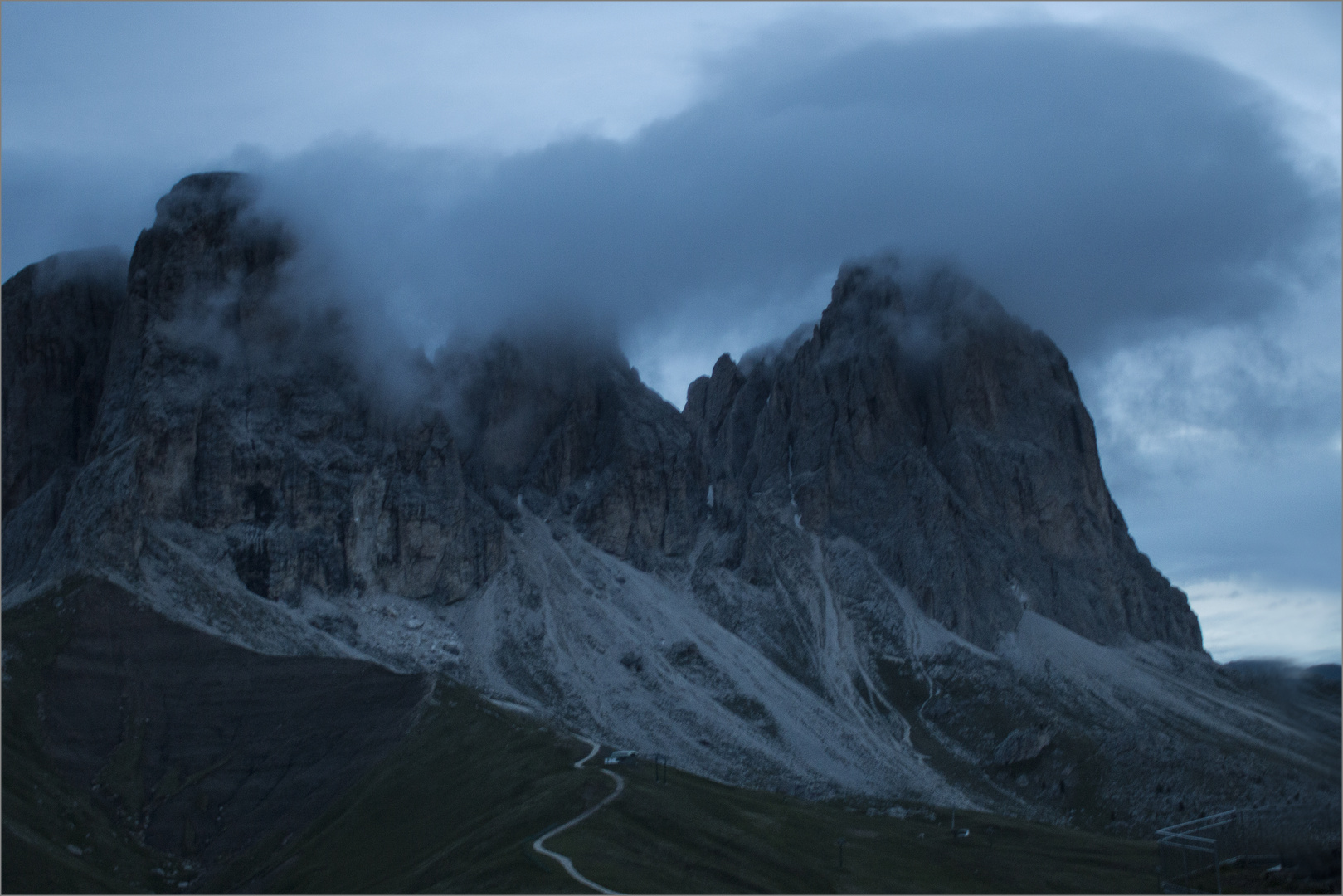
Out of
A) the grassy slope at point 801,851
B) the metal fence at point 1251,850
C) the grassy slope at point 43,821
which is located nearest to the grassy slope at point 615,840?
the grassy slope at point 801,851

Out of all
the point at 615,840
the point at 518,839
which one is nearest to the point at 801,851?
the point at 615,840

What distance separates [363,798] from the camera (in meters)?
131

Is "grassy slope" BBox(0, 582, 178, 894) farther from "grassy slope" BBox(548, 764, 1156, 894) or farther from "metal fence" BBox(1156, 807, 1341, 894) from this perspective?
"metal fence" BBox(1156, 807, 1341, 894)

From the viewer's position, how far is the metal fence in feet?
138

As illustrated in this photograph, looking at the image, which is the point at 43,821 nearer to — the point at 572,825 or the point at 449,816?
the point at 449,816

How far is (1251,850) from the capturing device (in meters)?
46.1

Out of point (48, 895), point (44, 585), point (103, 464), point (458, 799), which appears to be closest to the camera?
point (48, 895)

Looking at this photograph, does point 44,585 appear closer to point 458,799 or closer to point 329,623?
point 329,623

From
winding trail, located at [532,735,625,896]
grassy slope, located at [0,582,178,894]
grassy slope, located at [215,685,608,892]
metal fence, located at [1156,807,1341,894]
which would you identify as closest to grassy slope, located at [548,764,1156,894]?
winding trail, located at [532,735,625,896]

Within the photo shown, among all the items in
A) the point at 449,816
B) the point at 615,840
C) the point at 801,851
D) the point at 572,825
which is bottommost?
the point at 449,816

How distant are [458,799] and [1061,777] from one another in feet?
363

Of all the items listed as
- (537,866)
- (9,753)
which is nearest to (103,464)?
(9,753)

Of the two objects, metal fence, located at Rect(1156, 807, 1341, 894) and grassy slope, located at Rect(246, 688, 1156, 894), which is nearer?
metal fence, located at Rect(1156, 807, 1341, 894)

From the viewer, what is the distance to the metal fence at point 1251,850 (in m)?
42.1
